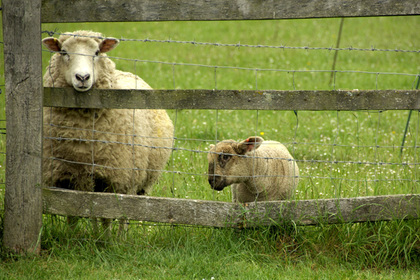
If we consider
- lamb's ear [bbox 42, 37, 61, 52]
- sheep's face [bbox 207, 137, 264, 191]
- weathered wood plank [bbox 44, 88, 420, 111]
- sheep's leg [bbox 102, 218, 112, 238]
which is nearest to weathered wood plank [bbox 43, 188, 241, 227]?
sheep's leg [bbox 102, 218, 112, 238]

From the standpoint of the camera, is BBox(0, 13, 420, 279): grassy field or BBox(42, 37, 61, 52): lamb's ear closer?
BBox(0, 13, 420, 279): grassy field

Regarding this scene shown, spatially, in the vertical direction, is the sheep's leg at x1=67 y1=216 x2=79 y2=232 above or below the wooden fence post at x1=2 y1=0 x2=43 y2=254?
below

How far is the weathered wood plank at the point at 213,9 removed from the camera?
11.8 ft

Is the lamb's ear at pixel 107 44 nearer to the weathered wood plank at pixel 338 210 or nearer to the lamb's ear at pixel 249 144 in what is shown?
the lamb's ear at pixel 249 144

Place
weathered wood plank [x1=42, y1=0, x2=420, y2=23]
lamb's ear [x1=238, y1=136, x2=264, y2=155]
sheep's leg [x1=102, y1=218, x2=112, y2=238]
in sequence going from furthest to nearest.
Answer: lamb's ear [x1=238, y1=136, x2=264, y2=155]
sheep's leg [x1=102, y1=218, x2=112, y2=238]
weathered wood plank [x1=42, y1=0, x2=420, y2=23]

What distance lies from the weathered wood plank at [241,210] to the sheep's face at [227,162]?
1.43 ft

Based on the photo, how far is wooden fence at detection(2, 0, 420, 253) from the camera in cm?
370

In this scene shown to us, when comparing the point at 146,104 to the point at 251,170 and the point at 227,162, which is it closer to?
the point at 227,162

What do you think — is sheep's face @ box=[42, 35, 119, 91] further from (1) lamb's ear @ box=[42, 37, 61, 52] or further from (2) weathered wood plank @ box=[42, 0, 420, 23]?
(2) weathered wood plank @ box=[42, 0, 420, 23]

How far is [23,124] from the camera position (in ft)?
12.9

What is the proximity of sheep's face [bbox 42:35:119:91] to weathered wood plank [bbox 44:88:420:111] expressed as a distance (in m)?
0.25

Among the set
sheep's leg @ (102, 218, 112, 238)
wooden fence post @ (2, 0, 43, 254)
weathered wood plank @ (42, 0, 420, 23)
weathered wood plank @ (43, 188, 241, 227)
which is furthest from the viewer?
sheep's leg @ (102, 218, 112, 238)

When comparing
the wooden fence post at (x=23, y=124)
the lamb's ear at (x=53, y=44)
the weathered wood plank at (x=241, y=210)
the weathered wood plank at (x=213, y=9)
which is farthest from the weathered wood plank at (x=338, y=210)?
the lamb's ear at (x=53, y=44)

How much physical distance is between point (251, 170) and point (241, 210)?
808 mm
